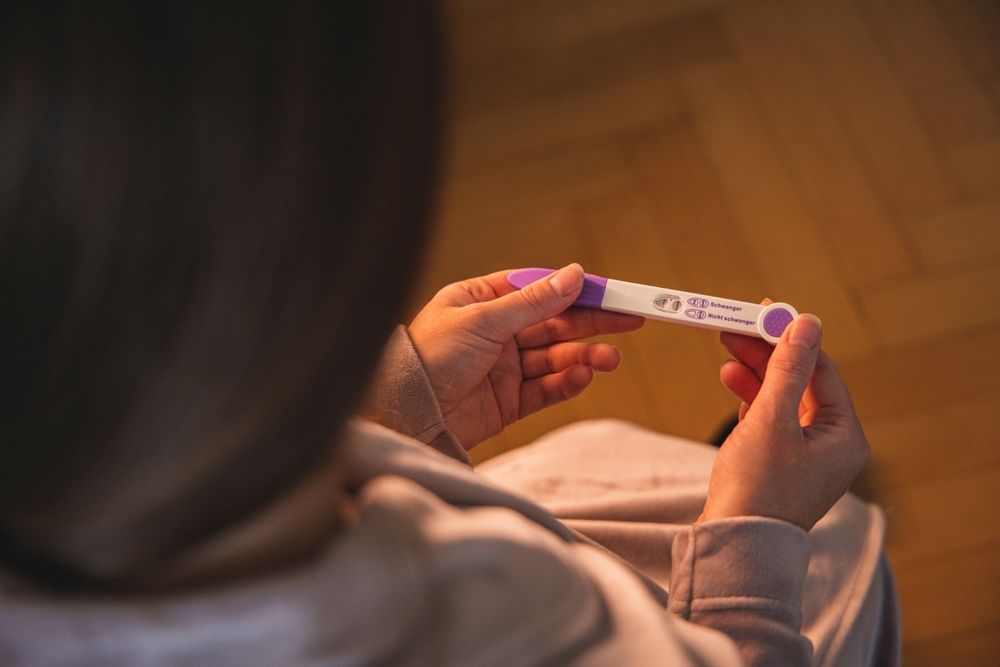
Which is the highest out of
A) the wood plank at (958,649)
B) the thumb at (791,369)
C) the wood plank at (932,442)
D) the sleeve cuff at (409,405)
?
the sleeve cuff at (409,405)

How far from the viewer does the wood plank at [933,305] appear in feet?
3.52

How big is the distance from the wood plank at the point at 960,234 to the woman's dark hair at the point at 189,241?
1.00 meters

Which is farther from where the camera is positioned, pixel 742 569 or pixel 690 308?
pixel 690 308

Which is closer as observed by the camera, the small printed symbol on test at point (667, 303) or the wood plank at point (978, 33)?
the small printed symbol on test at point (667, 303)

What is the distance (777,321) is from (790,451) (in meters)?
0.11

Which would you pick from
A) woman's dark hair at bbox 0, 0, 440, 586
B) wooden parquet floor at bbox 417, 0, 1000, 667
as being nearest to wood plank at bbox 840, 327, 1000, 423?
wooden parquet floor at bbox 417, 0, 1000, 667

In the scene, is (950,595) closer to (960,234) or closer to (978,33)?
(960,234)

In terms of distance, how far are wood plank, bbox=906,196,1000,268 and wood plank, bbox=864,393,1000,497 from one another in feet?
0.59

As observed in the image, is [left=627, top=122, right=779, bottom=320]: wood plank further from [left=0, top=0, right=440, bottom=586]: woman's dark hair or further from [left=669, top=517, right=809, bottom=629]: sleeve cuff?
[left=0, top=0, right=440, bottom=586]: woman's dark hair

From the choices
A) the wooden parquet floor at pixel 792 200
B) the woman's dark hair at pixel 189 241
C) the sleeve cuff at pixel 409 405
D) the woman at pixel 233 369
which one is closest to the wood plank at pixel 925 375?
the wooden parquet floor at pixel 792 200

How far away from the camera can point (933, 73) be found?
3.94ft

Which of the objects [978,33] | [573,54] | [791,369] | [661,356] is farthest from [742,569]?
[978,33]

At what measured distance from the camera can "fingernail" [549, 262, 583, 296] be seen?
673 mm

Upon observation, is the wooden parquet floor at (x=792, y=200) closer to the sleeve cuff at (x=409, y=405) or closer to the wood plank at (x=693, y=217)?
the wood plank at (x=693, y=217)
